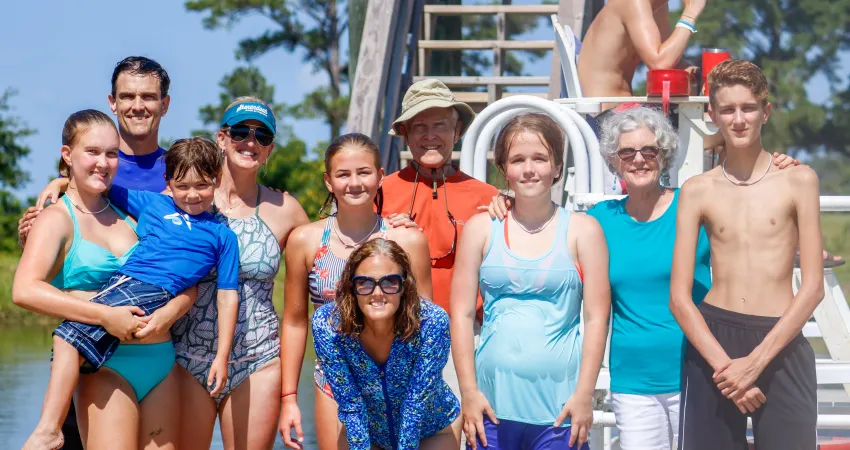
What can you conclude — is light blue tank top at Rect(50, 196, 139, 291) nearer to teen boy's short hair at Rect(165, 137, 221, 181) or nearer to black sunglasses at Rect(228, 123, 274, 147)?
teen boy's short hair at Rect(165, 137, 221, 181)

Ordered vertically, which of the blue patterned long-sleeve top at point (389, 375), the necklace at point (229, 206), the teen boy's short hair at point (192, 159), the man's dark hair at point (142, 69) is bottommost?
the blue patterned long-sleeve top at point (389, 375)

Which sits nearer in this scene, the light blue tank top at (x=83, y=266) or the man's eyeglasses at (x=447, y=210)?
the light blue tank top at (x=83, y=266)

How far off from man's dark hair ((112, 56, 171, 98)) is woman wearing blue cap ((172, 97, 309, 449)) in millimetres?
367

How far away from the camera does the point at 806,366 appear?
376cm

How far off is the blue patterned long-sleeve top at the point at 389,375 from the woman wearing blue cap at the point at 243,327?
1.59ft

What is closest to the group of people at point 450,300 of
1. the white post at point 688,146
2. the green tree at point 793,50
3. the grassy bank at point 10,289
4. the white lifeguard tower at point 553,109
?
the white lifeguard tower at point 553,109

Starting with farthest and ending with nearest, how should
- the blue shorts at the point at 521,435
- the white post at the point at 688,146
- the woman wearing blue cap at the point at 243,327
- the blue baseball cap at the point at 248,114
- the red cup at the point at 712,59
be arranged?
the red cup at the point at 712,59 < the white post at the point at 688,146 < the blue baseball cap at the point at 248,114 < the woman wearing blue cap at the point at 243,327 < the blue shorts at the point at 521,435

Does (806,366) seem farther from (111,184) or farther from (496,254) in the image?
(111,184)

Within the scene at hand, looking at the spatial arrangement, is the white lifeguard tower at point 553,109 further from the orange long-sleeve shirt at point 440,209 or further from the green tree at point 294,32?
the green tree at point 294,32

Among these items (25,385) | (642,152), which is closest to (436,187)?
(642,152)

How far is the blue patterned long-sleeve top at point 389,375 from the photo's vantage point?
12.3ft

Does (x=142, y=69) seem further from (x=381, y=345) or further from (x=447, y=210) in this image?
(x=381, y=345)

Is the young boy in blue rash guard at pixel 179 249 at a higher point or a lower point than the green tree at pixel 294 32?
lower

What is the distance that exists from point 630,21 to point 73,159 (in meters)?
2.91
